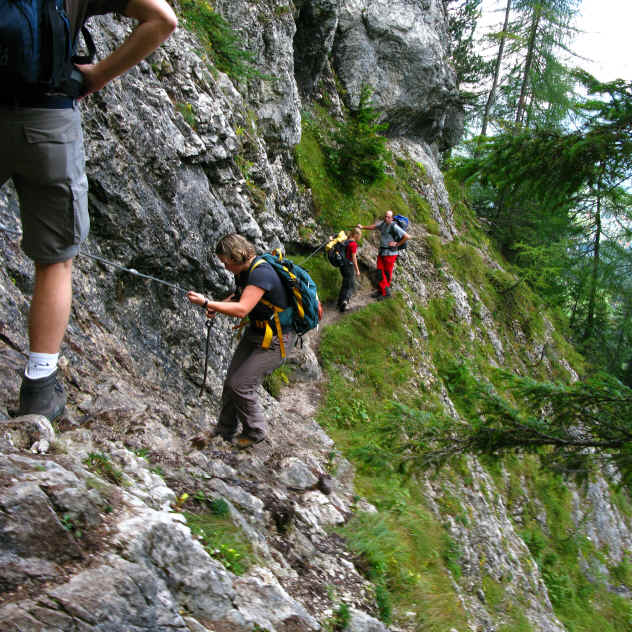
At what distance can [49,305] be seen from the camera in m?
2.77

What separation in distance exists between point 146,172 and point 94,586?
229 inches

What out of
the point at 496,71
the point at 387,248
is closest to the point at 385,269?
the point at 387,248

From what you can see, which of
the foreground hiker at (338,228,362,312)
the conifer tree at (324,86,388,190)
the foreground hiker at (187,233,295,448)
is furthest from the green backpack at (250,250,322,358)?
the conifer tree at (324,86,388,190)

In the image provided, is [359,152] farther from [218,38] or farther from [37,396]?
[37,396]

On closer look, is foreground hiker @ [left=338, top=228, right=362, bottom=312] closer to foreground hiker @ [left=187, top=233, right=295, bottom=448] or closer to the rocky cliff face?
the rocky cliff face

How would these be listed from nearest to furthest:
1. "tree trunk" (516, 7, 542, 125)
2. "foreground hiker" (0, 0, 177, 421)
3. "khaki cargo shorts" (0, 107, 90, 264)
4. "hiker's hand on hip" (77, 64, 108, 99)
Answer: "foreground hiker" (0, 0, 177, 421) → "khaki cargo shorts" (0, 107, 90, 264) → "hiker's hand on hip" (77, 64, 108, 99) → "tree trunk" (516, 7, 542, 125)

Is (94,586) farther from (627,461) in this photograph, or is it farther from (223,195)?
(223,195)

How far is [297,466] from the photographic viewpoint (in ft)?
19.6

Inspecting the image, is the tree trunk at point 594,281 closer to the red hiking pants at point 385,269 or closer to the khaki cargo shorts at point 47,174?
the red hiking pants at point 385,269

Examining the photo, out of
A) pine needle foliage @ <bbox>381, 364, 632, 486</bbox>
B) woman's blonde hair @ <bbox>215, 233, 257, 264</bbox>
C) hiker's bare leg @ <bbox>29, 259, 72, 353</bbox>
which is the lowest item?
pine needle foliage @ <bbox>381, 364, 632, 486</bbox>

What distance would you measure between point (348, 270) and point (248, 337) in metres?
7.68

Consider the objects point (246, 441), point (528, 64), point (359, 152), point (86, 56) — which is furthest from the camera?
point (528, 64)

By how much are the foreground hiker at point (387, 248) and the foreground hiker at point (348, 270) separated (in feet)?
2.73

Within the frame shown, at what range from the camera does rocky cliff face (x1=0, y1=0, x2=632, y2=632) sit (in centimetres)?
221
